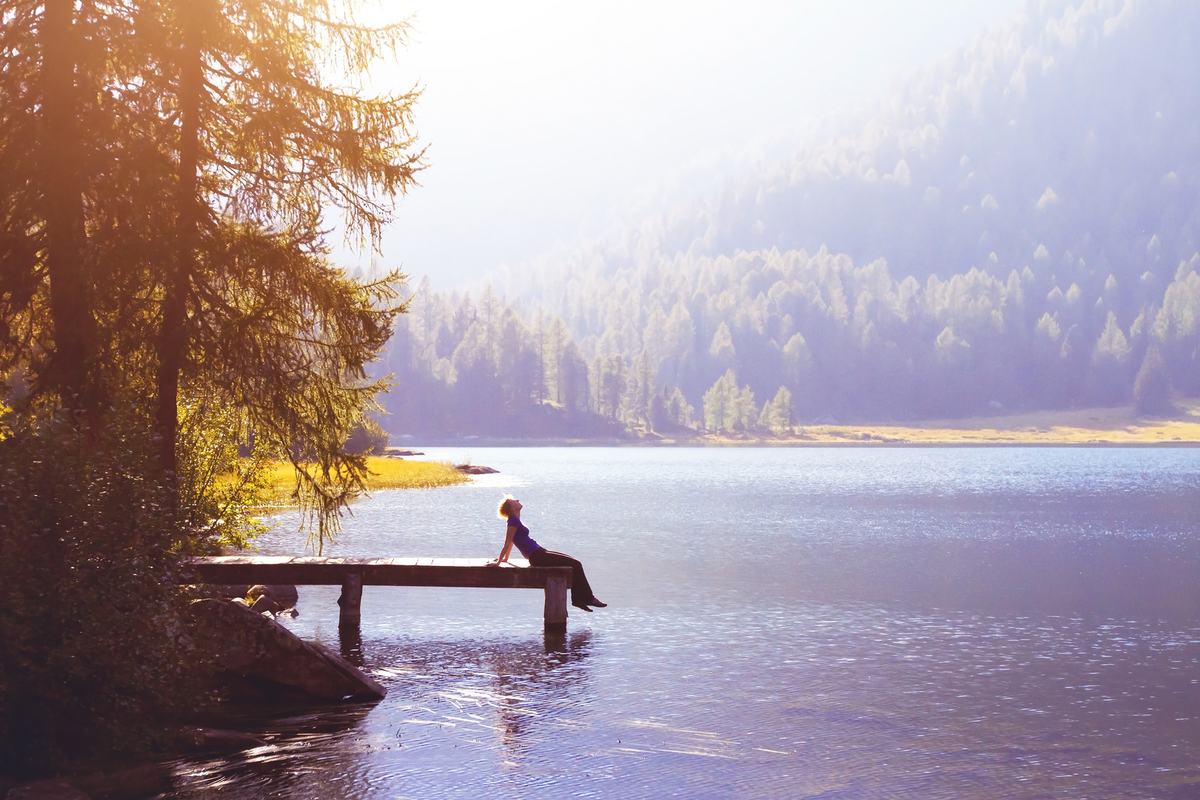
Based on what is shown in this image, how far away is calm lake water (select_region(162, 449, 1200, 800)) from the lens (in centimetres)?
1462

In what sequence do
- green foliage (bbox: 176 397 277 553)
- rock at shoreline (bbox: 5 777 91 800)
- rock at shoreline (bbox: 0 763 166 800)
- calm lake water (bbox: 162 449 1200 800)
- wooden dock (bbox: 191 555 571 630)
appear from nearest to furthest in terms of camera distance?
1. rock at shoreline (bbox: 5 777 91 800)
2. rock at shoreline (bbox: 0 763 166 800)
3. calm lake water (bbox: 162 449 1200 800)
4. wooden dock (bbox: 191 555 571 630)
5. green foliage (bbox: 176 397 277 553)

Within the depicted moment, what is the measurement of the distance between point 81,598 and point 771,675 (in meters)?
12.9

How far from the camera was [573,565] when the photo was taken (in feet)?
81.6

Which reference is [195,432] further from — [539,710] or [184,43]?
[539,710]

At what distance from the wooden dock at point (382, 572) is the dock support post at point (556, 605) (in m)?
0.04

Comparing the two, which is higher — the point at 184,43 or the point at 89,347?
the point at 184,43

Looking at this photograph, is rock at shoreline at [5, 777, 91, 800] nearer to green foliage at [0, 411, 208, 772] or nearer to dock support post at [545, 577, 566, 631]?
green foliage at [0, 411, 208, 772]

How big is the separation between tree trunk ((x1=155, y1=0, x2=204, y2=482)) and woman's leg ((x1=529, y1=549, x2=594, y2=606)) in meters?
8.01

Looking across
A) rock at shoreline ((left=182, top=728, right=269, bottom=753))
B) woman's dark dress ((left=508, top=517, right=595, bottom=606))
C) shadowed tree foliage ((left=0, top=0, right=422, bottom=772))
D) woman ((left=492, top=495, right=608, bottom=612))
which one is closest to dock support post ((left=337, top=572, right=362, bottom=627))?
shadowed tree foliage ((left=0, top=0, right=422, bottom=772))

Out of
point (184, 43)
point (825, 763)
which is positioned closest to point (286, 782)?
point (825, 763)

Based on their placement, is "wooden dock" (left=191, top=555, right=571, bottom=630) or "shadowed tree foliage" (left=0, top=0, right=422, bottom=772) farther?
"wooden dock" (left=191, top=555, right=571, bottom=630)

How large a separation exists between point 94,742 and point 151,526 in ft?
8.50

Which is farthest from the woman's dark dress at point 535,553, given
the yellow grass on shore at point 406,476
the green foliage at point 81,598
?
the yellow grass on shore at point 406,476

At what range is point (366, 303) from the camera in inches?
809
